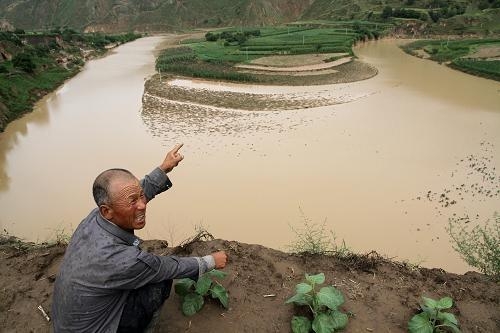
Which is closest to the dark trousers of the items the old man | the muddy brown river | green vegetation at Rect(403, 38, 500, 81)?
the old man

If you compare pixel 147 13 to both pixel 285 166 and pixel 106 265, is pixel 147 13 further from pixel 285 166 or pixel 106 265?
pixel 106 265

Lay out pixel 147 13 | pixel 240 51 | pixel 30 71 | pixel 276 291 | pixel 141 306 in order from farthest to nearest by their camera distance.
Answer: pixel 147 13 < pixel 240 51 < pixel 30 71 < pixel 276 291 < pixel 141 306

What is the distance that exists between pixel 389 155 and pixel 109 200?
10.3 meters

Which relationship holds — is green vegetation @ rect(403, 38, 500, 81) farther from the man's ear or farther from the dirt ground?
the man's ear

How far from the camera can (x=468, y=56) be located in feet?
97.2

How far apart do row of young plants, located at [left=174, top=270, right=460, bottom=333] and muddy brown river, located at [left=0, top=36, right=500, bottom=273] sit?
407 centimetres

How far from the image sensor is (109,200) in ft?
8.11

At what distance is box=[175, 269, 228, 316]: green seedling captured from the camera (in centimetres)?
349

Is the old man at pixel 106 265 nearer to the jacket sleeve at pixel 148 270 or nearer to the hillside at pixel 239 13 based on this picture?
the jacket sleeve at pixel 148 270

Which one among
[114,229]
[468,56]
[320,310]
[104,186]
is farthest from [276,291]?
[468,56]

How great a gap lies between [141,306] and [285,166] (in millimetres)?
8581

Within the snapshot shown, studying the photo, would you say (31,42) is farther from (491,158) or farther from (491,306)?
(491,306)

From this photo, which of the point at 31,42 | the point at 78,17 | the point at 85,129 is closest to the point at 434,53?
the point at 85,129

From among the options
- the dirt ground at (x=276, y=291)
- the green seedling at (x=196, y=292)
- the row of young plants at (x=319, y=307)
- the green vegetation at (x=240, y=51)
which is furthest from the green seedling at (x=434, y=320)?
the green vegetation at (x=240, y=51)
